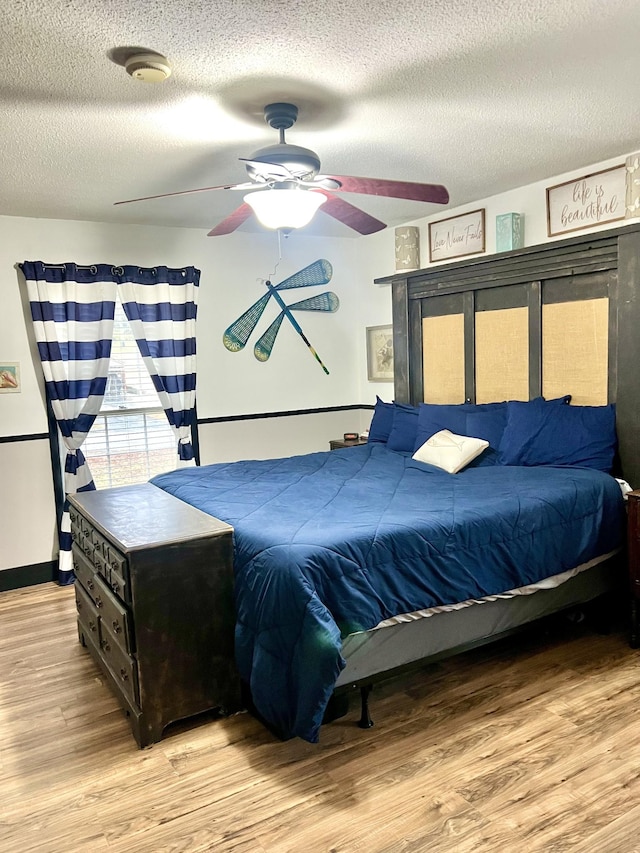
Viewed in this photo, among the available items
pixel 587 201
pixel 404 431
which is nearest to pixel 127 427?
pixel 404 431

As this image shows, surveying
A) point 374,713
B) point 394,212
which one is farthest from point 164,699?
point 394,212

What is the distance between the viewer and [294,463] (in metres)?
3.92

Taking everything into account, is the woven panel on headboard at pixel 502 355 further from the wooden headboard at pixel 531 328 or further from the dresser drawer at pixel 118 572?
the dresser drawer at pixel 118 572

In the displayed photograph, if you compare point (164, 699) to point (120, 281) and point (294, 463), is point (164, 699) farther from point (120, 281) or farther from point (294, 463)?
point (120, 281)

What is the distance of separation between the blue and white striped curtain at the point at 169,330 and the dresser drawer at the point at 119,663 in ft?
6.96

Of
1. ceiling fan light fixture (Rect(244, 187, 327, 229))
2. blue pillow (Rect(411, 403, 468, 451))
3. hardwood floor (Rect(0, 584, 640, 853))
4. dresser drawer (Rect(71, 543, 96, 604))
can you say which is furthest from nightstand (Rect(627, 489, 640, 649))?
dresser drawer (Rect(71, 543, 96, 604))

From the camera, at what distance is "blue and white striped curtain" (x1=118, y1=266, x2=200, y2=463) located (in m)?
4.55

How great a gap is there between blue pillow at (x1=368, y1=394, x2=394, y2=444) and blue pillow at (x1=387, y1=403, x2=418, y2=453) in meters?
0.10

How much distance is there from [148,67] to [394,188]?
1.05 metres

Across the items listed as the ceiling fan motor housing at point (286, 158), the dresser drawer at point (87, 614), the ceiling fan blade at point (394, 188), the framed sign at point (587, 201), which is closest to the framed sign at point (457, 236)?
the framed sign at point (587, 201)

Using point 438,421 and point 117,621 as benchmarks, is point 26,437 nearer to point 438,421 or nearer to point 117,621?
point 117,621

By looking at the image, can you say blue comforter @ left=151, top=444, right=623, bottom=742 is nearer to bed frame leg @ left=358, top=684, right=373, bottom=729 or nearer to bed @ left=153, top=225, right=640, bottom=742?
bed @ left=153, top=225, right=640, bottom=742

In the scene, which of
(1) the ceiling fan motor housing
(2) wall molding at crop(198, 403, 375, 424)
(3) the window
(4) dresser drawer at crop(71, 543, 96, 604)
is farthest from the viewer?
(2) wall molding at crop(198, 403, 375, 424)

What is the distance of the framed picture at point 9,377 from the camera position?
13.8ft
